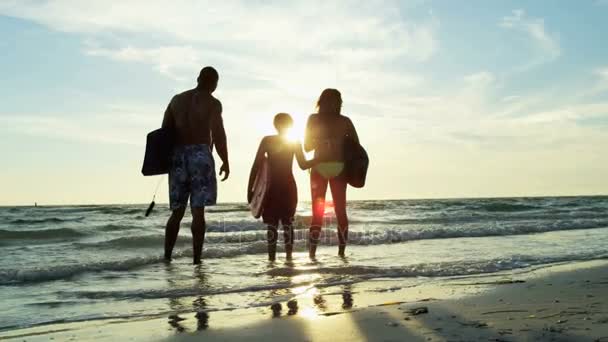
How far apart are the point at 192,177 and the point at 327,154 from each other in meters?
1.67

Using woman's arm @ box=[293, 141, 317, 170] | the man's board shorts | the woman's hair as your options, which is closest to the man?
the man's board shorts

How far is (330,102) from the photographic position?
23.1ft

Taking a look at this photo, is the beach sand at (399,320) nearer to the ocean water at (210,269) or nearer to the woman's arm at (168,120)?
the ocean water at (210,269)

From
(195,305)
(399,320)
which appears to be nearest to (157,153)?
(195,305)

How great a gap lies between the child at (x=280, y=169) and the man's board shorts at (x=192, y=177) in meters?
0.92

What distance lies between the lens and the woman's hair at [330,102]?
7051 millimetres

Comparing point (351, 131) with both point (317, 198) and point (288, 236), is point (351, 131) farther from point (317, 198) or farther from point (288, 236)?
point (288, 236)

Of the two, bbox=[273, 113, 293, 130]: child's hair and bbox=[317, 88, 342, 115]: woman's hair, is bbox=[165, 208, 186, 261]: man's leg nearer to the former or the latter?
bbox=[273, 113, 293, 130]: child's hair

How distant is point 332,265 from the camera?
6039 mm

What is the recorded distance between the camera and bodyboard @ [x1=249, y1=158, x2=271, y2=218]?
699cm

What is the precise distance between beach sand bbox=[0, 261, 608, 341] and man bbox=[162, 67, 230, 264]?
2428 mm

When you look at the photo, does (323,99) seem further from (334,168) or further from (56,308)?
(56,308)

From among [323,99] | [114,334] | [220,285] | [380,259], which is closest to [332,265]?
[380,259]

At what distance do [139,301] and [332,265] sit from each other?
2.40 metres
